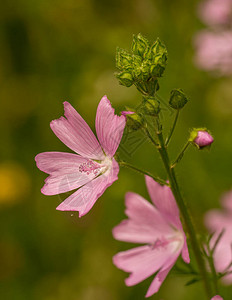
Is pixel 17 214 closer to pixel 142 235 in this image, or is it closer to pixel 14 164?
pixel 14 164

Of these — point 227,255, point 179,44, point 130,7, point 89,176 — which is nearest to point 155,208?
point 89,176

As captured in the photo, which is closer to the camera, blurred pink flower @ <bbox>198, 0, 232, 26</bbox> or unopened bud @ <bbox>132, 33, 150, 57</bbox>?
unopened bud @ <bbox>132, 33, 150, 57</bbox>

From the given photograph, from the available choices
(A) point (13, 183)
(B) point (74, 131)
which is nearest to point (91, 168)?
(B) point (74, 131)

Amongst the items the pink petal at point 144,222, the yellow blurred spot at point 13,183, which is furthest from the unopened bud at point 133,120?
the yellow blurred spot at point 13,183

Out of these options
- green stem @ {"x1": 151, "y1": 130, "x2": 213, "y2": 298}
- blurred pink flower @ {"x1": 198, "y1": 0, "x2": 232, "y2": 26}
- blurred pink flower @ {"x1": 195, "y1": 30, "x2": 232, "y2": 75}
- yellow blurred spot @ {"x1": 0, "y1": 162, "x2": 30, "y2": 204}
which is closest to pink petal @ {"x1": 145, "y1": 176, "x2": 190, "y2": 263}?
green stem @ {"x1": 151, "y1": 130, "x2": 213, "y2": 298}

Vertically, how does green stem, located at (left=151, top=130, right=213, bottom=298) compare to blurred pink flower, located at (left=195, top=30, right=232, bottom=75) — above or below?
below

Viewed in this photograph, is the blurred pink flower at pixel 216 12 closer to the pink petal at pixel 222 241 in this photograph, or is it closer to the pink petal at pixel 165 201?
the pink petal at pixel 222 241

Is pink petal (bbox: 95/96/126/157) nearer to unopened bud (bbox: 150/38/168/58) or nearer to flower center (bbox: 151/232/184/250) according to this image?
unopened bud (bbox: 150/38/168/58)
